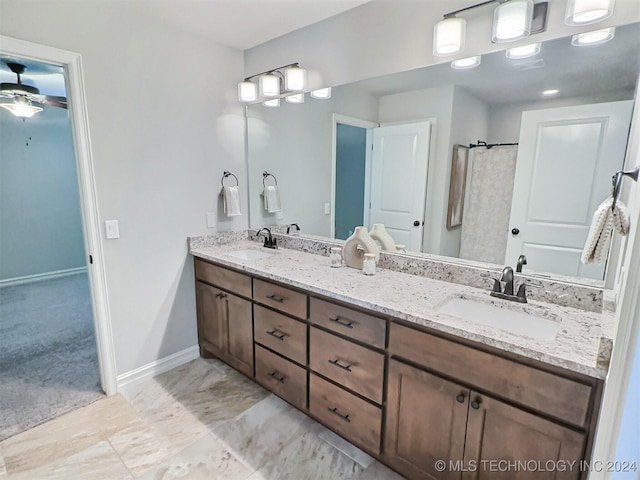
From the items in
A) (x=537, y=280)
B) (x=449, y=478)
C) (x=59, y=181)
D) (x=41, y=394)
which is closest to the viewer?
(x=449, y=478)

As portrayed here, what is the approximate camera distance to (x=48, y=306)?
145 inches

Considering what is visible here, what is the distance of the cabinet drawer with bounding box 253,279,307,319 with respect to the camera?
1817 mm

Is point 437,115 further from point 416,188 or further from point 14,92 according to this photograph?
point 14,92

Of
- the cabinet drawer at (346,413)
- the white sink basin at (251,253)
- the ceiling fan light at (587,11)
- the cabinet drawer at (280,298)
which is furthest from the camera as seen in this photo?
the white sink basin at (251,253)

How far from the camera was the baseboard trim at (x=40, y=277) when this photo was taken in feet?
14.2

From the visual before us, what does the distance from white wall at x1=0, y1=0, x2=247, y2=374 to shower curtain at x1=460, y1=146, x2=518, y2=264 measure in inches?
70.1

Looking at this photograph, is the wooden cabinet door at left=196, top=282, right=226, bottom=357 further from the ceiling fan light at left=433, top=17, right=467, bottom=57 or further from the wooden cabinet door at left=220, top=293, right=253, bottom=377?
the ceiling fan light at left=433, top=17, right=467, bottom=57

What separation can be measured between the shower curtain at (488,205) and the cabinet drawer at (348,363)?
0.79 m

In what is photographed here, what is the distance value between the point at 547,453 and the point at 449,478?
17.0 inches

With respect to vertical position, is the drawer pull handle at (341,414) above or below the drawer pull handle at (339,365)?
below

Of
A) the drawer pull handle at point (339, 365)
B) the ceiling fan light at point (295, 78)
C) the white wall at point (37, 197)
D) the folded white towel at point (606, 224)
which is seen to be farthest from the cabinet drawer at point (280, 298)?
the white wall at point (37, 197)

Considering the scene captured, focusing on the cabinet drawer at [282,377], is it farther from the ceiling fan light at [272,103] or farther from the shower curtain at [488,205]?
the ceiling fan light at [272,103]

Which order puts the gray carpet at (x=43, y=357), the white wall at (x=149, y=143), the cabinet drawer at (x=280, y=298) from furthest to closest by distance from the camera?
1. the gray carpet at (x=43, y=357)
2. the white wall at (x=149, y=143)
3. the cabinet drawer at (x=280, y=298)

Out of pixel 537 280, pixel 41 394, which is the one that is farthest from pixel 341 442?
pixel 41 394
